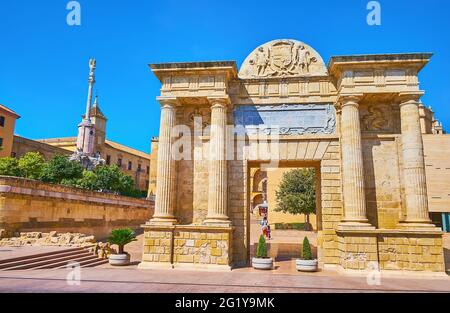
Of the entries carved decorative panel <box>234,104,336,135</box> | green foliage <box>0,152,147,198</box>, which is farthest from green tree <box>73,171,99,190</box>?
carved decorative panel <box>234,104,336,135</box>

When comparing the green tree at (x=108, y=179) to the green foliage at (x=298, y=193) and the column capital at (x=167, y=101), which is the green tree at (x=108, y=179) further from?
the column capital at (x=167, y=101)

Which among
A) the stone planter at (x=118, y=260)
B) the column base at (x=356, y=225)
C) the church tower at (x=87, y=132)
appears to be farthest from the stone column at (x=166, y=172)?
the church tower at (x=87, y=132)

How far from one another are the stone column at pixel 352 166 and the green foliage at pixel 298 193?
2185 centimetres

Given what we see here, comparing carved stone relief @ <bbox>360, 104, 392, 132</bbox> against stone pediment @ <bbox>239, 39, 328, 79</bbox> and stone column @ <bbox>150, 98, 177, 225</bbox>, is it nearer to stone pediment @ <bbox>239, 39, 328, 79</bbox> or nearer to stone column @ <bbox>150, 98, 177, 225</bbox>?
stone pediment @ <bbox>239, 39, 328, 79</bbox>

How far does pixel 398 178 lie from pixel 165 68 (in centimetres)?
1032

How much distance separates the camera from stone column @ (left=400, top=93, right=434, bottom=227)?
11544 millimetres

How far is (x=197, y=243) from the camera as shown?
39.4 ft

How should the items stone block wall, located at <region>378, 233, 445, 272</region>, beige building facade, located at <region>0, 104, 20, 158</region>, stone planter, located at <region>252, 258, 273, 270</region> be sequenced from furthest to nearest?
beige building facade, located at <region>0, 104, 20, 158</region>, stone planter, located at <region>252, 258, 273, 270</region>, stone block wall, located at <region>378, 233, 445, 272</region>

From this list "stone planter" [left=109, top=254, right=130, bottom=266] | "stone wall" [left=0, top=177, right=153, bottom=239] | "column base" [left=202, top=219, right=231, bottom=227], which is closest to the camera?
"column base" [left=202, top=219, right=231, bottom=227]

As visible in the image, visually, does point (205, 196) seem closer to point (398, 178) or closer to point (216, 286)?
point (216, 286)

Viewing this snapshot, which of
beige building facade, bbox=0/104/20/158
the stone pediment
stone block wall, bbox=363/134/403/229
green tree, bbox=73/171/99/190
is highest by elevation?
beige building facade, bbox=0/104/20/158

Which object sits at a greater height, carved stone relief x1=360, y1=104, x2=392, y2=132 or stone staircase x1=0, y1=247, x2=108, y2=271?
carved stone relief x1=360, y1=104, x2=392, y2=132

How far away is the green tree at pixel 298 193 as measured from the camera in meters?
33.5
